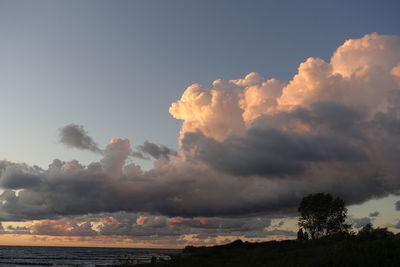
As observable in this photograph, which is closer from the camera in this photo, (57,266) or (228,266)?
(228,266)

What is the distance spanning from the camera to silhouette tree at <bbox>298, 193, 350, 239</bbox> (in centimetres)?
9244

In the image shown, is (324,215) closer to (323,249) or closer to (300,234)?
(300,234)

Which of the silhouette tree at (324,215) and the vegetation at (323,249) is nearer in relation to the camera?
the vegetation at (323,249)

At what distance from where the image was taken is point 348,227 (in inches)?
3686

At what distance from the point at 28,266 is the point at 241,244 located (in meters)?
58.0

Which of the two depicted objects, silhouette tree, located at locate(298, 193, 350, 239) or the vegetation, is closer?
the vegetation

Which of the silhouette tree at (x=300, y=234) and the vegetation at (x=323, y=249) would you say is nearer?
the vegetation at (x=323, y=249)

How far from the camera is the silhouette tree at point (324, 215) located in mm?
92438

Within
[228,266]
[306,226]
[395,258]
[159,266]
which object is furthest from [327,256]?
[306,226]

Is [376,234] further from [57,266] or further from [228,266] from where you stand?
[57,266]

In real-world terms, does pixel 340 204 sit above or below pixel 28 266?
above

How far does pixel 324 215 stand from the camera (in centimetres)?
9250

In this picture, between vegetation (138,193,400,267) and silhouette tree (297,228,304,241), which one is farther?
silhouette tree (297,228,304,241)

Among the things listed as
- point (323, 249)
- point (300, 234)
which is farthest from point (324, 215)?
point (323, 249)
